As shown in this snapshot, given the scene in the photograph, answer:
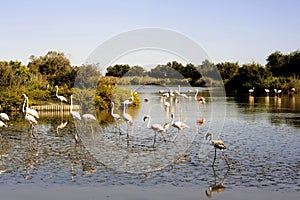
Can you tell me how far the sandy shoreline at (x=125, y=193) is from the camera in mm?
7695

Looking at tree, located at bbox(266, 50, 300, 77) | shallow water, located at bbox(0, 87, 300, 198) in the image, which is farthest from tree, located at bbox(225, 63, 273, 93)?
shallow water, located at bbox(0, 87, 300, 198)

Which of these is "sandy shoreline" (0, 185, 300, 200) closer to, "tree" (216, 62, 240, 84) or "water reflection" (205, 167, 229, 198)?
"water reflection" (205, 167, 229, 198)

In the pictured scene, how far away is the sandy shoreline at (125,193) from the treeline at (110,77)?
590cm

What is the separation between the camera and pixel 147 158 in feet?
35.6

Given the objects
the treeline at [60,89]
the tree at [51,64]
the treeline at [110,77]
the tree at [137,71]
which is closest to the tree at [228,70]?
the treeline at [110,77]

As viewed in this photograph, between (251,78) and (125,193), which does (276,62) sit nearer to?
(251,78)

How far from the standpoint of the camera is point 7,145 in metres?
12.6

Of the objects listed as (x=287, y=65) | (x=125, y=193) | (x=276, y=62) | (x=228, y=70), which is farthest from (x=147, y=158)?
(x=276, y=62)

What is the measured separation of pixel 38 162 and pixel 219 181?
4301mm

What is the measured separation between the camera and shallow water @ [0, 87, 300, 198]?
874 centimetres

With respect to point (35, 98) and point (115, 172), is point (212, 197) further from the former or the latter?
point (35, 98)

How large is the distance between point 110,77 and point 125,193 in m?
18.9

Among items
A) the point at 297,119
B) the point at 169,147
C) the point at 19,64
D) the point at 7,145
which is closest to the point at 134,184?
the point at 169,147

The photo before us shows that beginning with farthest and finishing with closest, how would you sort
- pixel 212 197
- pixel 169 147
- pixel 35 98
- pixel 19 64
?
pixel 19 64 → pixel 35 98 → pixel 169 147 → pixel 212 197
